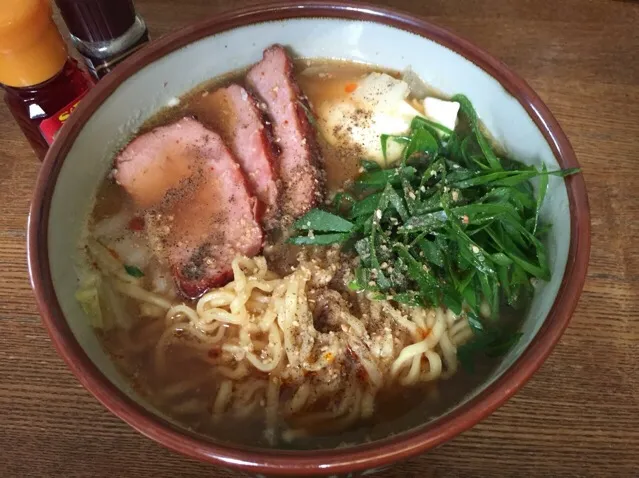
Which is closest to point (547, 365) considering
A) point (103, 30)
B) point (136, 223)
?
point (136, 223)

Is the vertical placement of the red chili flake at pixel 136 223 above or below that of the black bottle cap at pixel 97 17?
below

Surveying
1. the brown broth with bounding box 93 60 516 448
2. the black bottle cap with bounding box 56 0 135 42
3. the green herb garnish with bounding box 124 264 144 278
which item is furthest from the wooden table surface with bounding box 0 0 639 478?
the black bottle cap with bounding box 56 0 135 42

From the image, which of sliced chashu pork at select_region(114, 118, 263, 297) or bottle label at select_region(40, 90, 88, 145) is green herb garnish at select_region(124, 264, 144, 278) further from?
bottle label at select_region(40, 90, 88, 145)

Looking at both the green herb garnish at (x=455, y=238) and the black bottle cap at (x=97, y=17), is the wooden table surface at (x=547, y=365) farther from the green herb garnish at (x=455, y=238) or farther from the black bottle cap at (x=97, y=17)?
the black bottle cap at (x=97, y=17)

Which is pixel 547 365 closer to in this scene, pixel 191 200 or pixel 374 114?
pixel 374 114

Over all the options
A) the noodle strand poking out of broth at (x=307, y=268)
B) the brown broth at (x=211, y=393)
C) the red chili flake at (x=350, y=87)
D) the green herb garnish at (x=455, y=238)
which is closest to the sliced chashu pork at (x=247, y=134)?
the noodle strand poking out of broth at (x=307, y=268)

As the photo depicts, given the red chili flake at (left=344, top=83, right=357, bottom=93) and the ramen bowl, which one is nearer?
the ramen bowl

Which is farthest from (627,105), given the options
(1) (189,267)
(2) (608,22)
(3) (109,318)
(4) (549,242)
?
(3) (109,318)
